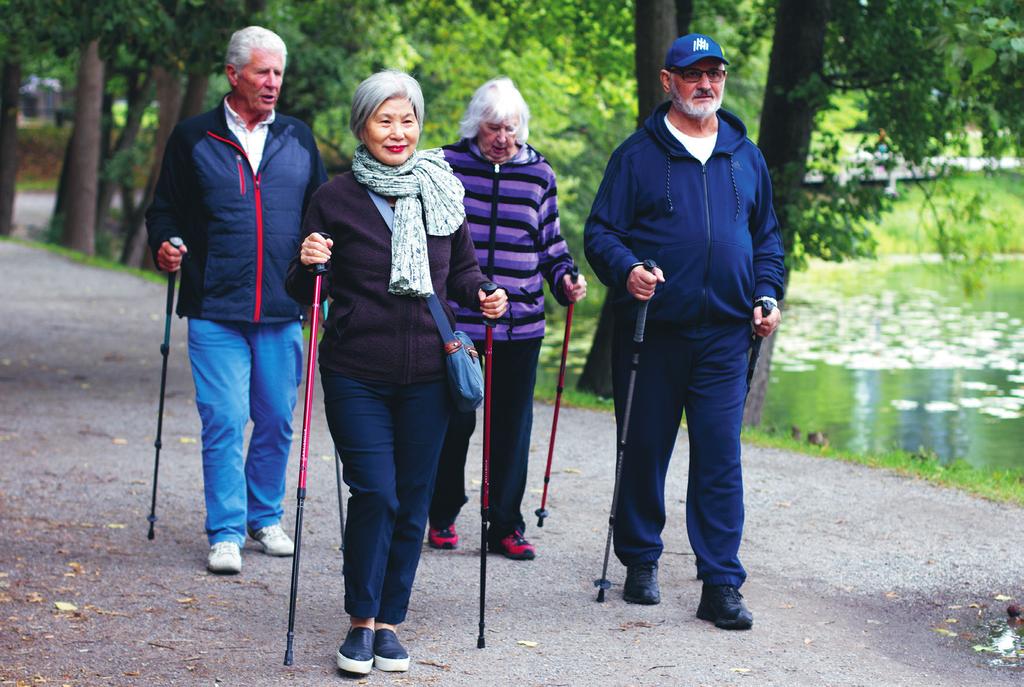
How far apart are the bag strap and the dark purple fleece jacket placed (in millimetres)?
17

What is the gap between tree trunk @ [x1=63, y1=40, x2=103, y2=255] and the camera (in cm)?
2730

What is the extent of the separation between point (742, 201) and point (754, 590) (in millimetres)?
1636

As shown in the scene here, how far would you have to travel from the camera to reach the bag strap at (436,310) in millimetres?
4949

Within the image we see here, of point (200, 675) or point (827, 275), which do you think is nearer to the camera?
point (200, 675)

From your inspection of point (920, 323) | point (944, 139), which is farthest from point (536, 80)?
point (944, 139)

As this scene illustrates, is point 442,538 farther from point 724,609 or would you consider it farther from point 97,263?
point 97,263

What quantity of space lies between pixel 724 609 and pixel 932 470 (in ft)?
12.9

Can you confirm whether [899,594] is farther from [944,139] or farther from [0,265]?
[0,265]

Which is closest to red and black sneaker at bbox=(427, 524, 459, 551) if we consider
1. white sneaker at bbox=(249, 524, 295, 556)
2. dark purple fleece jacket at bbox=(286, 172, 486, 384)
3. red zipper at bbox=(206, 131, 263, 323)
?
white sneaker at bbox=(249, 524, 295, 556)

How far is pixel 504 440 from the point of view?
6.45 m

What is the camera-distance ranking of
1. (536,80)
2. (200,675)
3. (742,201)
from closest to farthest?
(200,675) < (742,201) < (536,80)

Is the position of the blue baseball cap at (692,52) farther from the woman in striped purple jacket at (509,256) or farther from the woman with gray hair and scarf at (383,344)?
the woman with gray hair and scarf at (383,344)

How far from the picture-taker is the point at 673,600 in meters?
5.95

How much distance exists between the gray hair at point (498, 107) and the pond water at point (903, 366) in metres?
7.71
